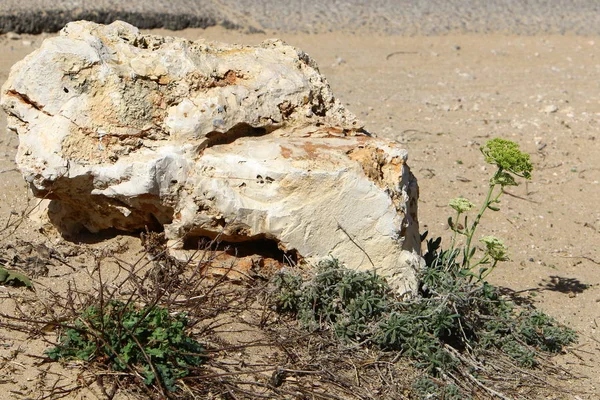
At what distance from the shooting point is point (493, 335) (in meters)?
4.30

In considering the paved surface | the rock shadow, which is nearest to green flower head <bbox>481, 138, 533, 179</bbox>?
the rock shadow

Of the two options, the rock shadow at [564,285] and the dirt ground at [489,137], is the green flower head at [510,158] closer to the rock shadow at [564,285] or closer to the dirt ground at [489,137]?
the dirt ground at [489,137]

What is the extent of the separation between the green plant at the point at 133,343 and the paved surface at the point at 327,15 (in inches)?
221

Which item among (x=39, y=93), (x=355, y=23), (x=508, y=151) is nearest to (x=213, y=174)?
(x=39, y=93)

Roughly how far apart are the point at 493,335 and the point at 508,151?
96 centimetres

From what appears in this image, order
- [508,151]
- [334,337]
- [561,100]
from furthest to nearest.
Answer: [561,100]
[508,151]
[334,337]

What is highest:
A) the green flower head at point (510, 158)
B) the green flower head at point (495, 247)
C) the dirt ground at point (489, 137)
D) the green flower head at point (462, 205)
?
the green flower head at point (510, 158)

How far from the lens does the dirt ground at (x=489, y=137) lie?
15.1 ft

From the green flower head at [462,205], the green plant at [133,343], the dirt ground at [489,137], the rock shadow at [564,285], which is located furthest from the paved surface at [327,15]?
the green plant at [133,343]

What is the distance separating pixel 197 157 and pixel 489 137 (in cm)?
391

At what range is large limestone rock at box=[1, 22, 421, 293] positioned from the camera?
404cm

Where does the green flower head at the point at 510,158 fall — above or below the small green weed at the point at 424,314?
above

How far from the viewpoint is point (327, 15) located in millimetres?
10047

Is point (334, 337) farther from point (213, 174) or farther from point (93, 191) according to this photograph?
point (93, 191)
